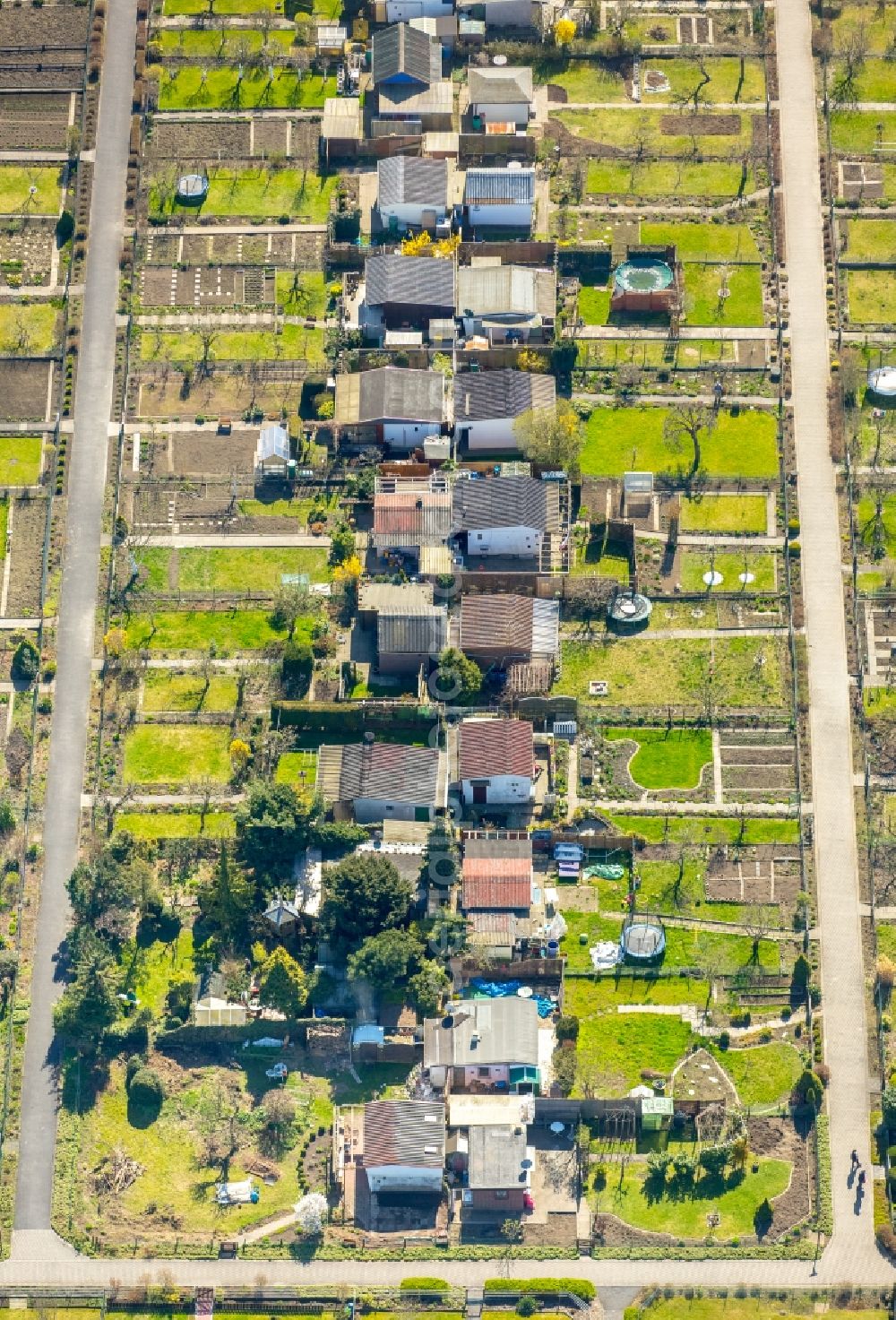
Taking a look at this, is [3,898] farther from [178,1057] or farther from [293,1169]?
[293,1169]

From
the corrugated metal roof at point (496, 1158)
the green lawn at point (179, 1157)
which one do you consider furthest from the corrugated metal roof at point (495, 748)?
the corrugated metal roof at point (496, 1158)

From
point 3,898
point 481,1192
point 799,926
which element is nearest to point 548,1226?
point 481,1192

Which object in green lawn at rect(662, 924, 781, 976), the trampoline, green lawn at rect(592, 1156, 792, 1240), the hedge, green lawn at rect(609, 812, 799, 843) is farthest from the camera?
green lawn at rect(609, 812, 799, 843)

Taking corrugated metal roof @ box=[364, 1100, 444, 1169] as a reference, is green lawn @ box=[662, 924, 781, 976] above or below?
above

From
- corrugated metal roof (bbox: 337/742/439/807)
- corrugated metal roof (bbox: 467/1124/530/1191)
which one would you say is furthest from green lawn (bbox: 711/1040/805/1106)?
corrugated metal roof (bbox: 337/742/439/807)

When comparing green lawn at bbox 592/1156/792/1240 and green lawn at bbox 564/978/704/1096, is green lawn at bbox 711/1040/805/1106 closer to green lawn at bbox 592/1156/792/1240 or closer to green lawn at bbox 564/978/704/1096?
green lawn at bbox 564/978/704/1096

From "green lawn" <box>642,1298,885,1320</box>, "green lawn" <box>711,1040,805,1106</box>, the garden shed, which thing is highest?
"green lawn" <box>711,1040,805,1106</box>
